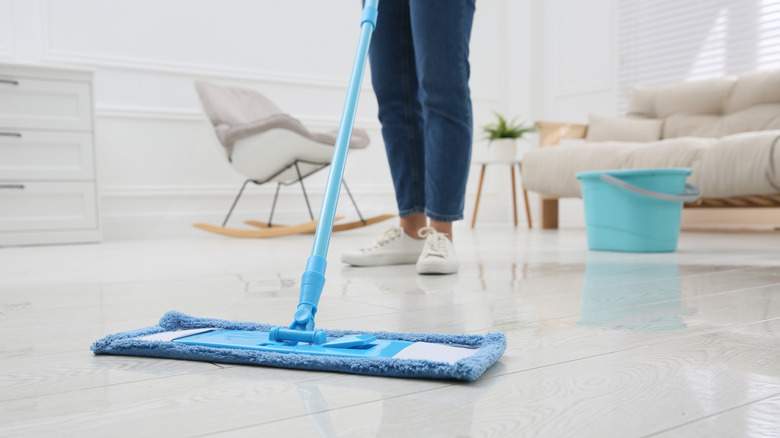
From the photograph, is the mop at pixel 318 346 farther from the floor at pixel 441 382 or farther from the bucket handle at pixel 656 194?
the bucket handle at pixel 656 194

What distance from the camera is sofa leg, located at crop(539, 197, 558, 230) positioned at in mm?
3391

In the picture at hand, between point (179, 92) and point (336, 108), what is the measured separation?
91cm

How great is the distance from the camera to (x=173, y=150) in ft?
10.9

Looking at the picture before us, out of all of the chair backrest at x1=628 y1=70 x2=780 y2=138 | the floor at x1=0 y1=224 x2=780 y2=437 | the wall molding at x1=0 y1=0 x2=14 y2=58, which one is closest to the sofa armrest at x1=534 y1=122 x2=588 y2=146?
the chair backrest at x1=628 y1=70 x2=780 y2=138

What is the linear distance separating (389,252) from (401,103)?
348mm

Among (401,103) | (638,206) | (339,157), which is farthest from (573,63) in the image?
(339,157)

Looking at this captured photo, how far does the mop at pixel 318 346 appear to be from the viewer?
0.52 meters

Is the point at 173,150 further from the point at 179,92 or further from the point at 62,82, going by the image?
the point at 62,82

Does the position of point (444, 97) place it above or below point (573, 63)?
below

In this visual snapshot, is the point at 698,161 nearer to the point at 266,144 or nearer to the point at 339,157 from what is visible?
the point at 266,144

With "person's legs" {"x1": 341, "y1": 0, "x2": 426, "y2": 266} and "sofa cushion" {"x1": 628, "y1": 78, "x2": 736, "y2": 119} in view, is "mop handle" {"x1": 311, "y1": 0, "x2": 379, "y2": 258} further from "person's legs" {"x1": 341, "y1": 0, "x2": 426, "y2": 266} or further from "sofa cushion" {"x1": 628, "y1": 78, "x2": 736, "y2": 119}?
"sofa cushion" {"x1": 628, "y1": 78, "x2": 736, "y2": 119}

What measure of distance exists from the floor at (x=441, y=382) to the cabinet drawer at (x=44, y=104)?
1500 mm

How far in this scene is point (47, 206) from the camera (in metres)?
2.64

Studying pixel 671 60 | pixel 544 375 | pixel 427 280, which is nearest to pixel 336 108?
pixel 671 60
